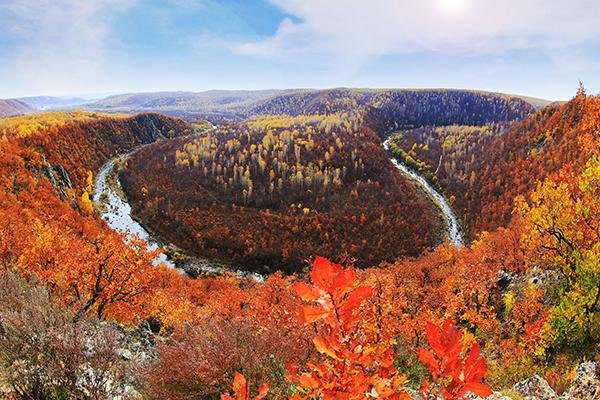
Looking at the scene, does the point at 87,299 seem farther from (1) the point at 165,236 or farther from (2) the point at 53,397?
(1) the point at 165,236

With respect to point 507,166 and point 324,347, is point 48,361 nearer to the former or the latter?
point 324,347

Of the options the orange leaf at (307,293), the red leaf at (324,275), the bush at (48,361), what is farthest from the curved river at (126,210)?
the red leaf at (324,275)

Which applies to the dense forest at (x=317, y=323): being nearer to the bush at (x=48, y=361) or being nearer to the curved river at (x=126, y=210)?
the bush at (x=48, y=361)

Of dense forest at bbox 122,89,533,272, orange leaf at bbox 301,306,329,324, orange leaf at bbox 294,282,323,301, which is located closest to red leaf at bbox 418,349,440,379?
orange leaf at bbox 301,306,329,324

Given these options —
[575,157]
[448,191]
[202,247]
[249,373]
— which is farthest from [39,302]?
[448,191]

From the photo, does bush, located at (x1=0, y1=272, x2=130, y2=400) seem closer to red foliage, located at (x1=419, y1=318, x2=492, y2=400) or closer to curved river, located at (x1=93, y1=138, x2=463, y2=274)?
red foliage, located at (x1=419, y1=318, x2=492, y2=400)

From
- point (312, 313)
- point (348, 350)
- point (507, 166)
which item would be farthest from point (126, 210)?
point (507, 166)
